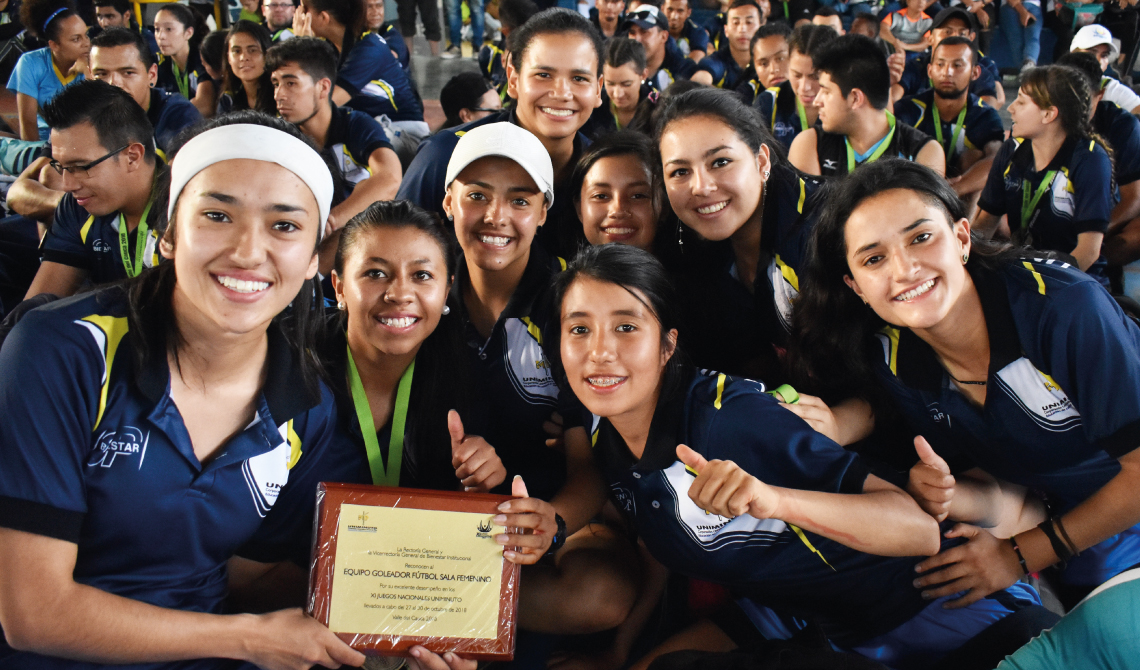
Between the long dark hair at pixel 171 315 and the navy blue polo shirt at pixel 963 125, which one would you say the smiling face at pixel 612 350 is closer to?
the long dark hair at pixel 171 315

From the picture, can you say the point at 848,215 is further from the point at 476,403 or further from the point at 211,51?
the point at 211,51

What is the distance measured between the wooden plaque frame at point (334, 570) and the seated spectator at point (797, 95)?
3.92 metres

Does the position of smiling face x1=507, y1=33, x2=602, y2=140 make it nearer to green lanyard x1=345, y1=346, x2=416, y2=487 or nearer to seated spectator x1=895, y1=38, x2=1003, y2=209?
green lanyard x1=345, y1=346, x2=416, y2=487

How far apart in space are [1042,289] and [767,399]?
791 mm

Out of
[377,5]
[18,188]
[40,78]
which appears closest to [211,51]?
[40,78]

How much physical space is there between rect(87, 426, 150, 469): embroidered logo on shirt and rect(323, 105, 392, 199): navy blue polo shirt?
9.79 ft

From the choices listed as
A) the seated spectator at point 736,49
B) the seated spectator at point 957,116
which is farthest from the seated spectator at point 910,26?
the seated spectator at point 957,116

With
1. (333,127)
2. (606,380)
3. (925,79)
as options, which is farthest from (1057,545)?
(925,79)

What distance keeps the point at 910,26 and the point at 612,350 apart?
29.6 ft

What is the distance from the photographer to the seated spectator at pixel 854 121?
4246 millimetres

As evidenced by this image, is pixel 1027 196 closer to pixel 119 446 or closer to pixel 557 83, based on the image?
pixel 557 83

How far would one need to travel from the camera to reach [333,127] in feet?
15.0

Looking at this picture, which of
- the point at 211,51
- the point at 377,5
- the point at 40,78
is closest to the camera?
the point at 40,78

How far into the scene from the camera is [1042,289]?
2.06m
